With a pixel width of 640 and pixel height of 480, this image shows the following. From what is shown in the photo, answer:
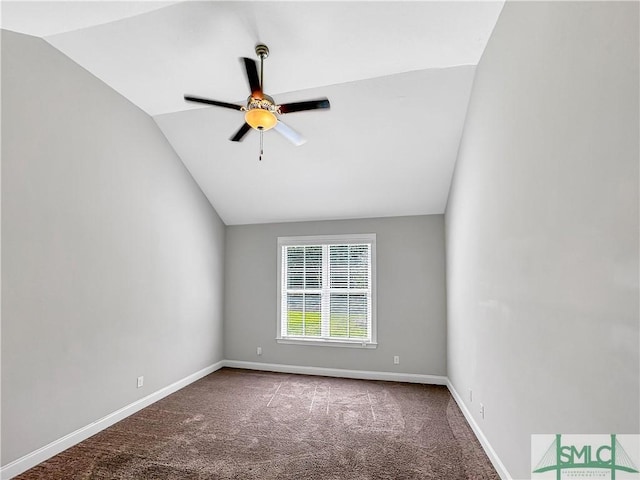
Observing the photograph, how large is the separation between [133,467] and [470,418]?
2906 mm

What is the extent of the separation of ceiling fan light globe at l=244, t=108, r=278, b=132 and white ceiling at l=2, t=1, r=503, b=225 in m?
0.57

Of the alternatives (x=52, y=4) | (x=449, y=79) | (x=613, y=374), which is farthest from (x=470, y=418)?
(x=52, y=4)

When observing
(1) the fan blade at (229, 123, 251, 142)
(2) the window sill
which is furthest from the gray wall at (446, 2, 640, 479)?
(2) the window sill

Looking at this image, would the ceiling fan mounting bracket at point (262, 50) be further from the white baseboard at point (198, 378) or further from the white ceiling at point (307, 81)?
the white baseboard at point (198, 378)

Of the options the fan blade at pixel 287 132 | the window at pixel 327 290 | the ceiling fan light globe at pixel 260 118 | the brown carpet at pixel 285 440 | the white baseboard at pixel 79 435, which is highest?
the fan blade at pixel 287 132

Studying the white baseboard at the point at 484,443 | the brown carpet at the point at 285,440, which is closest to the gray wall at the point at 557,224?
the white baseboard at the point at 484,443

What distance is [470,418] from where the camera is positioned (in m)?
3.32

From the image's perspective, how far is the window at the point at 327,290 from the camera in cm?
513

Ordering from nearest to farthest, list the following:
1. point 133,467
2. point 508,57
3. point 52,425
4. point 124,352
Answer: point 508,57
point 133,467
point 52,425
point 124,352

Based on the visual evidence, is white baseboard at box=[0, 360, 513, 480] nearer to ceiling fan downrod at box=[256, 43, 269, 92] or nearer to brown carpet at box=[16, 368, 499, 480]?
brown carpet at box=[16, 368, 499, 480]

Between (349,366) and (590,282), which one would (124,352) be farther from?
(590,282)

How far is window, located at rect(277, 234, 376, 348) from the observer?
5129 millimetres

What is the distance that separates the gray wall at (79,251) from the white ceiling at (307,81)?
343mm

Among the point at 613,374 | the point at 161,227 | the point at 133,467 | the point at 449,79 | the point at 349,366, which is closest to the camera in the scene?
the point at 613,374
